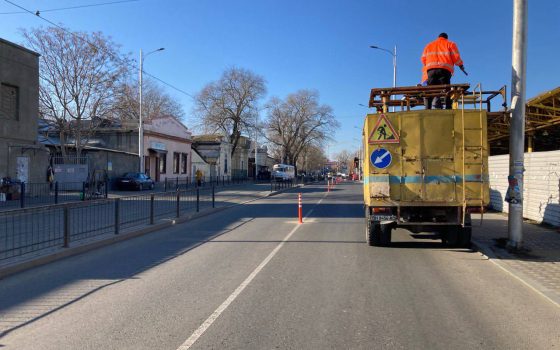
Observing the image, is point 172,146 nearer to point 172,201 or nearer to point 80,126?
point 80,126

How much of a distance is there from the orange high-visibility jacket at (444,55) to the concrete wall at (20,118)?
2060cm

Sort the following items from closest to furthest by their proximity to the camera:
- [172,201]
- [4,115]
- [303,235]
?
1. [303,235]
2. [172,201]
3. [4,115]

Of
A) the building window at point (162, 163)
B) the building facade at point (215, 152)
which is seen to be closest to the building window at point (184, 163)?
the building window at point (162, 163)

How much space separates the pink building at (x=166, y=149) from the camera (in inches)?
1681

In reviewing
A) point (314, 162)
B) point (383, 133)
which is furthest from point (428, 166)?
point (314, 162)

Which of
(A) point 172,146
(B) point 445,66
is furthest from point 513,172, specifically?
→ (A) point 172,146

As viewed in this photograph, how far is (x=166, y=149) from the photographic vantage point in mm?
46281

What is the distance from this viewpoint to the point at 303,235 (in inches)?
483

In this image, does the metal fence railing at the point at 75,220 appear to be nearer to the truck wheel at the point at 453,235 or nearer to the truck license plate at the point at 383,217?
the truck license plate at the point at 383,217

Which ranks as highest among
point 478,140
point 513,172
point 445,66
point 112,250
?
point 445,66

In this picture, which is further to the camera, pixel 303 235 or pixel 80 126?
pixel 80 126

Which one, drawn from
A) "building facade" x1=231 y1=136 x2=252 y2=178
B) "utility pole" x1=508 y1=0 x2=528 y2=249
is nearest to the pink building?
"building facade" x1=231 y1=136 x2=252 y2=178

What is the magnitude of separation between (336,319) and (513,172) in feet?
21.7

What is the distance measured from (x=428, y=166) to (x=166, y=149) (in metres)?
39.8
